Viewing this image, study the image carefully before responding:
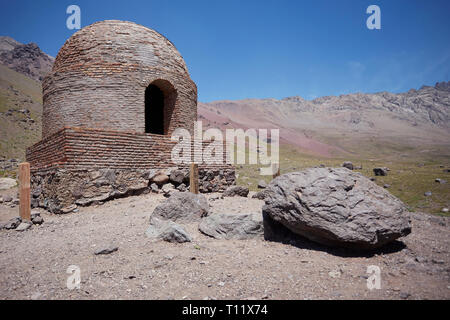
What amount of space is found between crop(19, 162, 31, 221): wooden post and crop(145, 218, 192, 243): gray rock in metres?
3.52

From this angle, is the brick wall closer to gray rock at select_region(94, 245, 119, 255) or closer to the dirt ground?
the dirt ground

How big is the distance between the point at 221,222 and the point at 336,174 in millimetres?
2120

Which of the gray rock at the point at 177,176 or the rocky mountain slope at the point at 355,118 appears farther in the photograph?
the rocky mountain slope at the point at 355,118

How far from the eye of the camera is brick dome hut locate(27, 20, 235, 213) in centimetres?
623

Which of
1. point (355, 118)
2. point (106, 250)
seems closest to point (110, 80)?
point (106, 250)

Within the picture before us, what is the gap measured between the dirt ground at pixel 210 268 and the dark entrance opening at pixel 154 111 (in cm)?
793

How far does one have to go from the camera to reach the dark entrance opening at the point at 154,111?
38.3 feet

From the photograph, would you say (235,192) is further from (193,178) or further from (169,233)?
(169,233)

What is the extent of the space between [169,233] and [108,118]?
5525 millimetres

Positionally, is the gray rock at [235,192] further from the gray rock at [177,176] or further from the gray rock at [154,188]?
the gray rock at [154,188]

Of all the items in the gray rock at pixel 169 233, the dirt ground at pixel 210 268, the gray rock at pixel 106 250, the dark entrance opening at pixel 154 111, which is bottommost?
the dirt ground at pixel 210 268

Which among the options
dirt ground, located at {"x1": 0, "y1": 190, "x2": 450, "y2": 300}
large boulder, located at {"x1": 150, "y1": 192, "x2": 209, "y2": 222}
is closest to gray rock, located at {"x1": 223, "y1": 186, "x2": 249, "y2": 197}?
large boulder, located at {"x1": 150, "y1": 192, "x2": 209, "y2": 222}

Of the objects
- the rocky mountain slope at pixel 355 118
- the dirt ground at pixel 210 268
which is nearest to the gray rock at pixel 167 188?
the dirt ground at pixel 210 268
